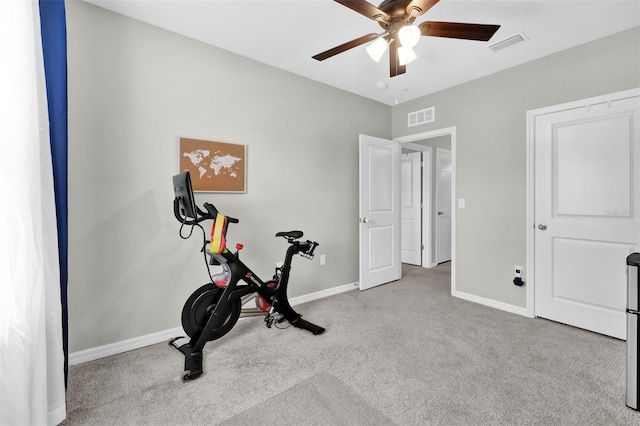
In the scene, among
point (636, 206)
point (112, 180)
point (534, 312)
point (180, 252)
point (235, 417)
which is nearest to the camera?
point (235, 417)

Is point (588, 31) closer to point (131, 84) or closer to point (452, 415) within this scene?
point (452, 415)

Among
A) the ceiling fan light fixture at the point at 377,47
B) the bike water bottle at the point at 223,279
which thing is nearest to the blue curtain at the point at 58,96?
the bike water bottle at the point at 223,279

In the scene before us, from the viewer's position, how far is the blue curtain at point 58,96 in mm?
1651

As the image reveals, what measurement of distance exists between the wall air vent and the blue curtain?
321 centimetres

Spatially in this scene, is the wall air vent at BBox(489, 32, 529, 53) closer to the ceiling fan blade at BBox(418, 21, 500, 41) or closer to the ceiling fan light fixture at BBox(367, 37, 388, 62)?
the ceiling fan blade at BBox(418, 21, 500, 41)

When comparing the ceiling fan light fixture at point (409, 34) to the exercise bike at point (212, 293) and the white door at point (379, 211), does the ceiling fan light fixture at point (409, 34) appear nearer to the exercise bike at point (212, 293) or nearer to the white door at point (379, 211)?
the exercise bike at point (212, 293)

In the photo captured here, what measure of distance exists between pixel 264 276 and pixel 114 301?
1306 mm

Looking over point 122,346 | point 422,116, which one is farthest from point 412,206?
point 122,346

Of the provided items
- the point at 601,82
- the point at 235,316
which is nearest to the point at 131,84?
the point at 235,316

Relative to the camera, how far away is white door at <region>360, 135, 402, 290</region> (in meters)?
3.89

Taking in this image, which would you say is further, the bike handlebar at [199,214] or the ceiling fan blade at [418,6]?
the bike handlebar at [199,214]

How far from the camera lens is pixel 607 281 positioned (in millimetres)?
2650

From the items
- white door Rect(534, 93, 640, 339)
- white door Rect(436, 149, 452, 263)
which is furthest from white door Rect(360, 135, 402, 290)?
white door Rect(534, 93, 640, 339)

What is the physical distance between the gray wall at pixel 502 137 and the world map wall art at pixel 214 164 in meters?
2.54
